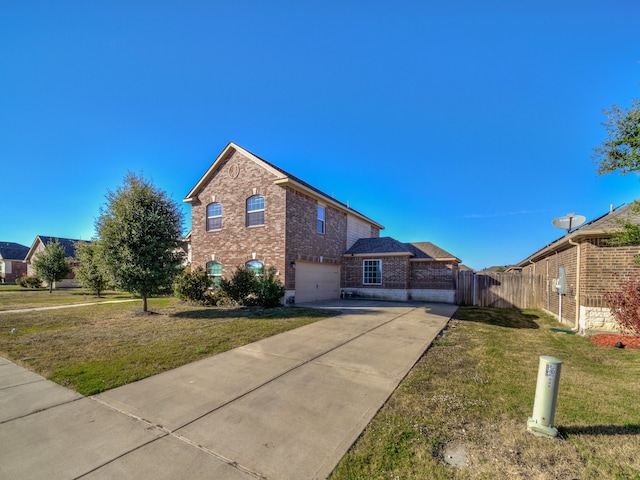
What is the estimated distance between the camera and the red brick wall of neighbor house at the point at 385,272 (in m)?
18.2

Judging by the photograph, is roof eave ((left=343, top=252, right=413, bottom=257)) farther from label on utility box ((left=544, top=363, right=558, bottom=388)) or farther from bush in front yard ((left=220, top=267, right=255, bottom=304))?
label on utility box ((left=544, top=363, right=558, bottom=388))

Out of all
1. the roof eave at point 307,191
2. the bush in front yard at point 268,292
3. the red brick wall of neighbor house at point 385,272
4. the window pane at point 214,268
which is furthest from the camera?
the red brick wall of neighbor house at point 385,272

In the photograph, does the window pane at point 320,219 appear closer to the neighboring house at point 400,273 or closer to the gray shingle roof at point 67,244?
the neighboring house at point 400,273

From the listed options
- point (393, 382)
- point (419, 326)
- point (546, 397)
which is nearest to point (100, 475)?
point (393, 382)

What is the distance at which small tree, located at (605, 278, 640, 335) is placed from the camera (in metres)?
7.86

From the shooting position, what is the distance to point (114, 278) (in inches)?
465

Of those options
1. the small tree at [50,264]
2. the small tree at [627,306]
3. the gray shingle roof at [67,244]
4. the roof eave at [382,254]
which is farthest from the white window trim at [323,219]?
the gray shingle roof at [67,244]

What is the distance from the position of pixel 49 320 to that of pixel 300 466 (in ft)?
41.9

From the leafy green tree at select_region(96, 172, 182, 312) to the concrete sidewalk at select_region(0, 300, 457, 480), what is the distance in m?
6.10

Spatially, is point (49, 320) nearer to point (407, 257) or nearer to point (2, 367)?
point (2, 367)

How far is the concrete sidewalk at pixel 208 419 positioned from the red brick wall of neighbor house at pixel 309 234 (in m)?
8.94

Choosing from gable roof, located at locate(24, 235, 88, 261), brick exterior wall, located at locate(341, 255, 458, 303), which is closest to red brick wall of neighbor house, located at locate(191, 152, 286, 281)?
brick exterior wall, located at locate(341, 255, 458, 303)

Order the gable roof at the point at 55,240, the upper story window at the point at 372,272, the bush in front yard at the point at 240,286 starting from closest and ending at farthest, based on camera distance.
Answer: the bush in front yard at the point at 240,286 → the upper story window at the point at 372,272 → the gable roof at the point at 55,240

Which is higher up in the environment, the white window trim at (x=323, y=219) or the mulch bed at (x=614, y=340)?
the white window trim at (x=323, y=219)
